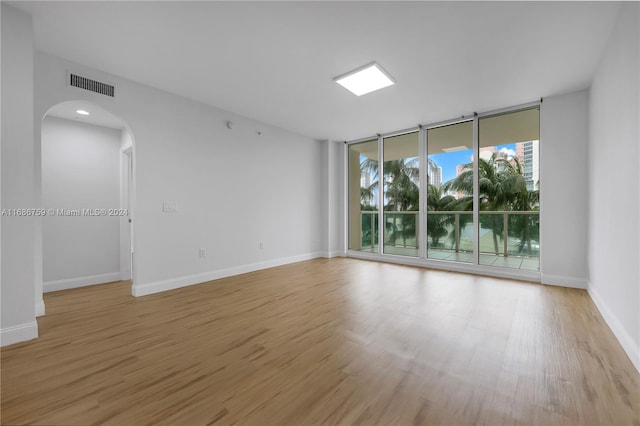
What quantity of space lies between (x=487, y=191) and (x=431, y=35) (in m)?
3.14

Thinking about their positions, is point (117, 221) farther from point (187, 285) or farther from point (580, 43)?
point (580, 43)

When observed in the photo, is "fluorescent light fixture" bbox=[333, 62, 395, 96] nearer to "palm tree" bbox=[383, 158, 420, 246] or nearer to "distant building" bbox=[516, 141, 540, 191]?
"palm tree" bbox=[383, 158, 420, 246]

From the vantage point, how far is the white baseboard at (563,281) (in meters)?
3.66

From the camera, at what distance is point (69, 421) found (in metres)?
1.35

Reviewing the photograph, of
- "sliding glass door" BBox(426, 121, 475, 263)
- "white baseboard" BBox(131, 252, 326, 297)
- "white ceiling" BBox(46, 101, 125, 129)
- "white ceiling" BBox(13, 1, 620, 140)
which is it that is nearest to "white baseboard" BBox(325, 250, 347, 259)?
"white baseboard" BBox(131, 252, 326, 297)

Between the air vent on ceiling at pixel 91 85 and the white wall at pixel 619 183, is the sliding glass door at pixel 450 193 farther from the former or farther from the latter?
the air vent on ceiling at pixel 91 85

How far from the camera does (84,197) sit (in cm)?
412

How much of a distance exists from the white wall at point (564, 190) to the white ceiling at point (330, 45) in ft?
1.09

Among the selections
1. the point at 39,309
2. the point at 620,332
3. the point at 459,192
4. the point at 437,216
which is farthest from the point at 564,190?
the point at 39,309

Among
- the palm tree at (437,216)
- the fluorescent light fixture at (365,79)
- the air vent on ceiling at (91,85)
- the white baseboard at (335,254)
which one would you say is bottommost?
the white baseboard at (335,254)

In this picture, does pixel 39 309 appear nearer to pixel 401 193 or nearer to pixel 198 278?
pixel 198 278

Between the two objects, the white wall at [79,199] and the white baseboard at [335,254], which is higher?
the white wall at [79,199]

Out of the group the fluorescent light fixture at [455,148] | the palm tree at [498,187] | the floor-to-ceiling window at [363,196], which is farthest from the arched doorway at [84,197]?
the palm tree at [498,187]

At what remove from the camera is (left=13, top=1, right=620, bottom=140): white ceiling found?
2.21m
